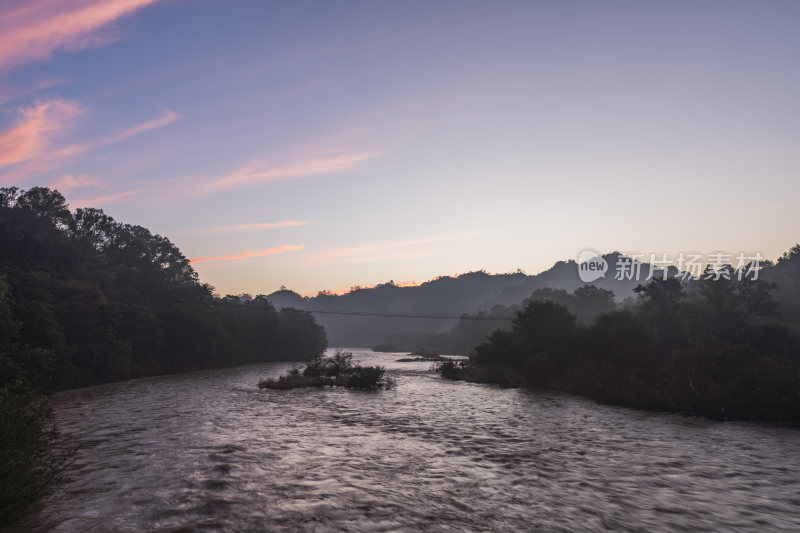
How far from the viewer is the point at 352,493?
37.9 ft

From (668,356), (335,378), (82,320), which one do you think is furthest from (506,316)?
(82,320)

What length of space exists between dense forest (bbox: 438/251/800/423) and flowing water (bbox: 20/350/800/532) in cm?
281

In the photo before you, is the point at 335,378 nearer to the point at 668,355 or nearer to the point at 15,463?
the point at 668,355

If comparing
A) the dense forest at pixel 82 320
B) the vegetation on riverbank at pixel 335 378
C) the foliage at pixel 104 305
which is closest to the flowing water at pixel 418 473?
the dense forest at pixel 82 320

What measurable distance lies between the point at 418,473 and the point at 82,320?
44.4 m

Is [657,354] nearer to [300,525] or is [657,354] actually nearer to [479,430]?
[479,430]

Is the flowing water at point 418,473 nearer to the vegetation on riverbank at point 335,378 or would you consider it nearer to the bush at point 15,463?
the bush at point 15,463

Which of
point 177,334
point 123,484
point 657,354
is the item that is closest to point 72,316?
point 177,334

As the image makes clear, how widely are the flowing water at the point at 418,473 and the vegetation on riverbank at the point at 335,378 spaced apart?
13.8 m

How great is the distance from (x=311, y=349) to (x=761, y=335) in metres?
102

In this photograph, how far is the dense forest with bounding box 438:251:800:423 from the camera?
25.2 meters

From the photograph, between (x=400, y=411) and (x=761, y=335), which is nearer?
(x=400, y=411)

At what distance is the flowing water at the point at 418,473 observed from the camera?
9.89 m

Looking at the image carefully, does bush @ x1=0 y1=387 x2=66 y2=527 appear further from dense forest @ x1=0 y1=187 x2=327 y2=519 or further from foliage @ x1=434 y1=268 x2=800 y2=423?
foliage @ x1=434 y1=268 x2=800 y2=423
